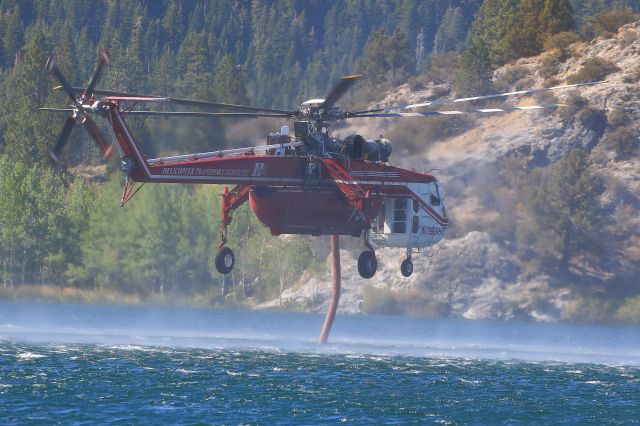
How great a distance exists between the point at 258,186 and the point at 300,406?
1063cm

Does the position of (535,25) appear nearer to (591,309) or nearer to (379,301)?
(379,301)

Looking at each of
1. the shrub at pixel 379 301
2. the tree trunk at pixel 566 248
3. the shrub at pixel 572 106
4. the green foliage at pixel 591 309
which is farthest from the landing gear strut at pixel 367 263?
the shrub at pixel 572 106

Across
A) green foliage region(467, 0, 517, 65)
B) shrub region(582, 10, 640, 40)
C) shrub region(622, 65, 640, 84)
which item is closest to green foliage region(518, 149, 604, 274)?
shrub region(622, 65, 640, 84)

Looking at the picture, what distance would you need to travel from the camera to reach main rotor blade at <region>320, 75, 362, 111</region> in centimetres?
4252

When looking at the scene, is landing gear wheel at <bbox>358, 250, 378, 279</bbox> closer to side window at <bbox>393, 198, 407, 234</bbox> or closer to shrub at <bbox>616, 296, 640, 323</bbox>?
side window at <bbox>393, 198, 407, 234</bbox>

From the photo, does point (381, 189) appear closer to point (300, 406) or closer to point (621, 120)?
point (300, 406)

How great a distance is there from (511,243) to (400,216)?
46.4 m

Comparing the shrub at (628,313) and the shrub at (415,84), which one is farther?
the shrub at (415,84)

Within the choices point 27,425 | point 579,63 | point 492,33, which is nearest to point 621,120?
point 579,63

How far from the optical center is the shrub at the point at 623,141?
10888cm

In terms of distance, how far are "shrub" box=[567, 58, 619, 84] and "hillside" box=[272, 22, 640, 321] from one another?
1.66 meters

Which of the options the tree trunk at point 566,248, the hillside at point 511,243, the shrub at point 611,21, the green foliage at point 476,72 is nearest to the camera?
the hillside at point 511,243

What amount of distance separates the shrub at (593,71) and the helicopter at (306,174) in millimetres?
64630

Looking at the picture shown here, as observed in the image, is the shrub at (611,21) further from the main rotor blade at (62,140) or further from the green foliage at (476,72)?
the main rotor blade at (62,140)
